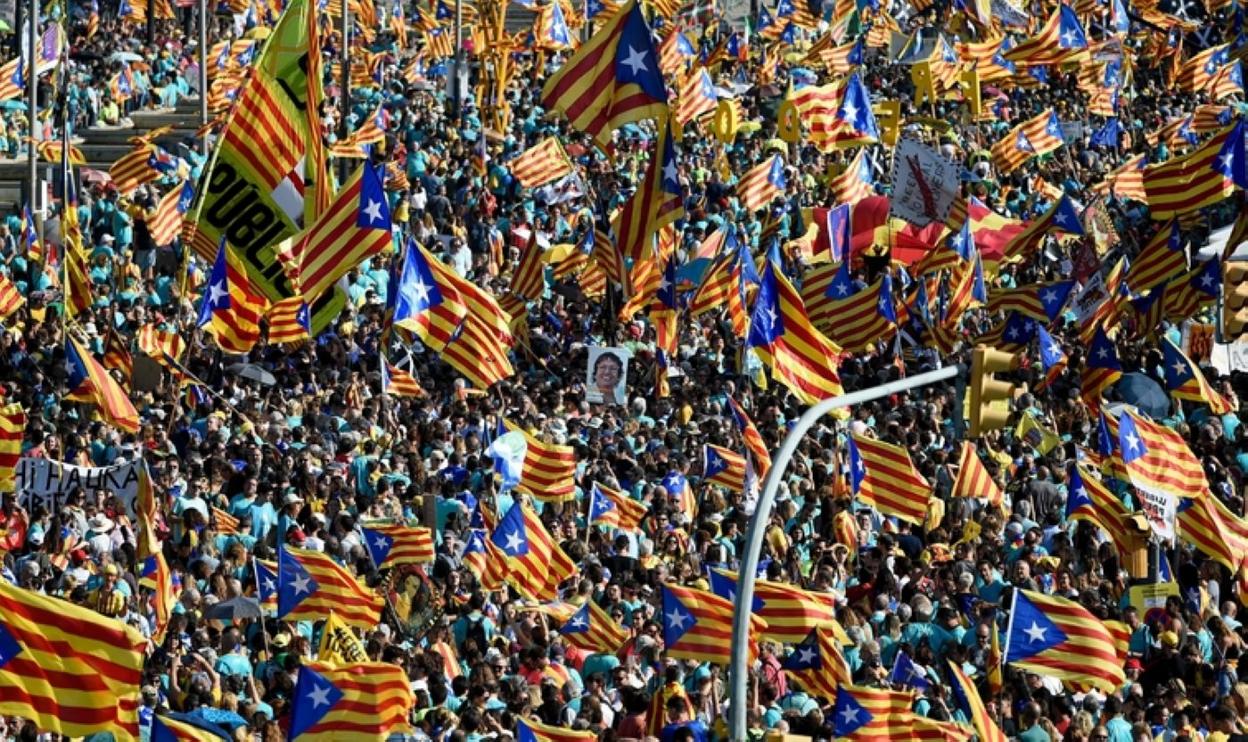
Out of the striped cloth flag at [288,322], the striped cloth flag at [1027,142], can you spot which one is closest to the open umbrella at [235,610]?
the striped cloth flag at [288,322]

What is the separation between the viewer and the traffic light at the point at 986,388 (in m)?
15.2

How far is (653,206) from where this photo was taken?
2638cm

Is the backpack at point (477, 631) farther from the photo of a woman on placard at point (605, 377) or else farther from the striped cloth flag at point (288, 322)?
Answer: the photo of a woman on placard at point (605, 377)

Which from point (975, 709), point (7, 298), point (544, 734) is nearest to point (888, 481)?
point (975, 709)

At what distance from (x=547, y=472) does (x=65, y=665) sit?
8801mm

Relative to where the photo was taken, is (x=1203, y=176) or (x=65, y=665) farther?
(x=1203, y=176)

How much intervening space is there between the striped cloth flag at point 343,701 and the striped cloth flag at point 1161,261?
15504 mm

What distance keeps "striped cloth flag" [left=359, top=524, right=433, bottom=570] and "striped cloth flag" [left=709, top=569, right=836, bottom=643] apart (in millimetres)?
2923

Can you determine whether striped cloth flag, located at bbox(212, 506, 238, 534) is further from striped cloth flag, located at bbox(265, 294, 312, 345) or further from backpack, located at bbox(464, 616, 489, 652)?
striped cloth flag, located at bbox(265, 294, 312, 345)

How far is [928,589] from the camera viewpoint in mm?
22125

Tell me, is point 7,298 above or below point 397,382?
above

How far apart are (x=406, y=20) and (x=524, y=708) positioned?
35.1 m

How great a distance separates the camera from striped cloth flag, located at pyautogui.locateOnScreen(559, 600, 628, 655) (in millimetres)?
20422

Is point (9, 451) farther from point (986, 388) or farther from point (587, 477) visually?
point (986, 388)
